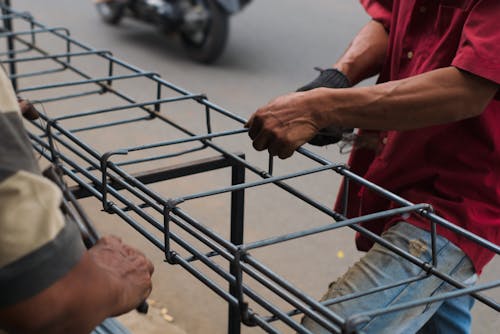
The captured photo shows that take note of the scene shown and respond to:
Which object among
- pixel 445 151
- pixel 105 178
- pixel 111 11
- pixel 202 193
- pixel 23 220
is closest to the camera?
pixel 23 220

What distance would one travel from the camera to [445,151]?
2195 mm

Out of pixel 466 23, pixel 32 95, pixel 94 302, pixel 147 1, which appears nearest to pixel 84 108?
pixel 32 95

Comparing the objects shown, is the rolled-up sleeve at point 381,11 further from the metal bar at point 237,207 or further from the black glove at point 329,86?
the metal bar at point 237,207

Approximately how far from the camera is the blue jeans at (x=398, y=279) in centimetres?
206

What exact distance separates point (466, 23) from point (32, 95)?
4.86 m

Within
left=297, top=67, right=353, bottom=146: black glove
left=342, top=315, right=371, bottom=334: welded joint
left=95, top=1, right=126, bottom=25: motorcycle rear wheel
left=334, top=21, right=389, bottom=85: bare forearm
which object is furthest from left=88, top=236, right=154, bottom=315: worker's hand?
left=95, top=1, right=126, bottom=25: motorcycle rear wheel

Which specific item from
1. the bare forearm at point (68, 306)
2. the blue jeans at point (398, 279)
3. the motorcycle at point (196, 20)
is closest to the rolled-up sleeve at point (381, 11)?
the blue jeans at point (398, 279)

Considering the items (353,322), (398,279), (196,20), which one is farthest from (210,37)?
(353,322)

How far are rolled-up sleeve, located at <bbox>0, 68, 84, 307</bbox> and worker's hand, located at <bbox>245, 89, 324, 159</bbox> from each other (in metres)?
0.87

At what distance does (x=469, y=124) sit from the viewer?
2.16 meters

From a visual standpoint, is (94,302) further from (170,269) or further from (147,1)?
(147,1)

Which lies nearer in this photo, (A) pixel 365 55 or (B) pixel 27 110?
(B) pixel 27 110

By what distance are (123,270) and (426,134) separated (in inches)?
41.5

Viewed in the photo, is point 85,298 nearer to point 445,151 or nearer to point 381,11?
point 445,151
